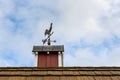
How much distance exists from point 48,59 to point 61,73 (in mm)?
4721

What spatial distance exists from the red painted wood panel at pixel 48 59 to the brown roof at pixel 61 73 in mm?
4027

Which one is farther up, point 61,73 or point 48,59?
point 48,59

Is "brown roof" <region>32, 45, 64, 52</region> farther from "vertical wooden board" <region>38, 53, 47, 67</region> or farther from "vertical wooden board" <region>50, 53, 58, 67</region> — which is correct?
"vertical wooden board" <region>50, 53, 58, 67</region>

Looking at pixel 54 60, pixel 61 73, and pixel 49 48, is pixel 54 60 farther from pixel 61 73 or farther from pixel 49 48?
pixel 61 73

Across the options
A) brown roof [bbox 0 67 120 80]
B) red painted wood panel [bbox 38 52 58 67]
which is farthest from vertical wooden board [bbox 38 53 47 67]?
brown roof [bbox 0 67 120 80]

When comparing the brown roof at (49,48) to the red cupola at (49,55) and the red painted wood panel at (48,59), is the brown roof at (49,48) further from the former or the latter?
the red painted wood panel at (48,59)

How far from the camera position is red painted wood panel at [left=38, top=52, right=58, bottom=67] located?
1123 centimetres

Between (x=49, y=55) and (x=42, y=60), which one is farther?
(x=49, y=55)

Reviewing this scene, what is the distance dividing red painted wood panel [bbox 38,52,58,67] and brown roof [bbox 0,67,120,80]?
4.03 metres

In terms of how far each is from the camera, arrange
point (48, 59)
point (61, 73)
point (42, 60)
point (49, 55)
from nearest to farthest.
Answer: point (61, 73)
point (42, 60)
point (48, 59)
point (49, 55)

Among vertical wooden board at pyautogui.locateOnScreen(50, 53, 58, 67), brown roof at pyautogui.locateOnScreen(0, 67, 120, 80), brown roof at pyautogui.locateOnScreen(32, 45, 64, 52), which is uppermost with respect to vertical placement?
brown roof at pyautogui.locateOnScreen(32, 45, 64, 52)

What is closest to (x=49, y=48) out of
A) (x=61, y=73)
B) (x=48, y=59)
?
(x=48, y=59)

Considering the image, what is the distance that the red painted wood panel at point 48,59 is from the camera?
1123 cm

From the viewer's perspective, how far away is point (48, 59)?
37.4ft
